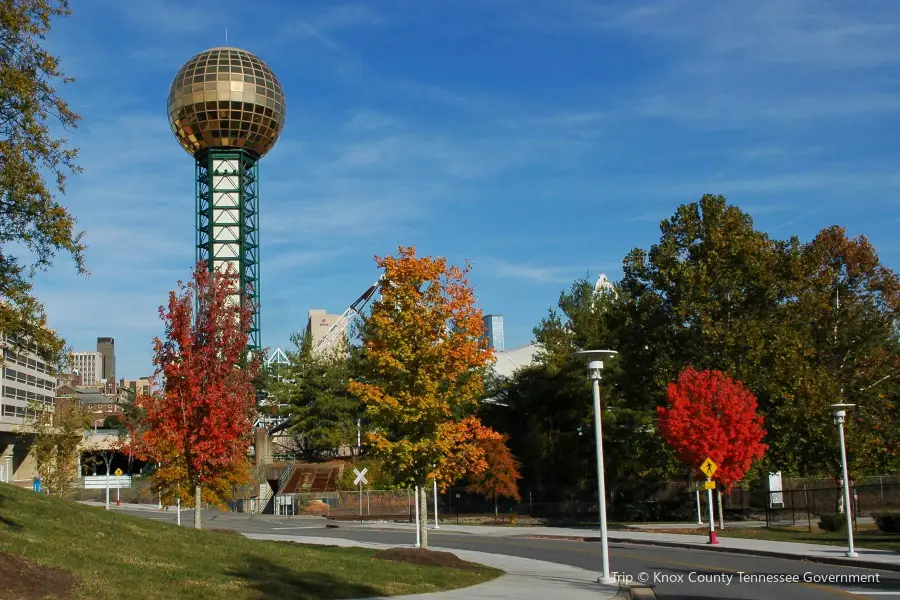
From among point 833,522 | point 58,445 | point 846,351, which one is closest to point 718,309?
point 846,351

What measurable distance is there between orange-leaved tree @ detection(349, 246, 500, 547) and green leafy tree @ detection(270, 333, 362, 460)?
43302 millimetres

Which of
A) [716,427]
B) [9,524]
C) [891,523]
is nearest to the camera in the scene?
[9,524]

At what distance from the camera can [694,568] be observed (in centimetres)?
2394

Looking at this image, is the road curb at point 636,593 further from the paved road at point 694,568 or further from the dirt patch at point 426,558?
the dirt patch at point 426,558

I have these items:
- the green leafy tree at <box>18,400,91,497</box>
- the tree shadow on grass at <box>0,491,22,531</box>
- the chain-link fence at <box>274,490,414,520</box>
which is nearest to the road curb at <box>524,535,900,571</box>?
the tree shadow on grass at <box>0,491,22,531</box>

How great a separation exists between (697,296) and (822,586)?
28.8 meters

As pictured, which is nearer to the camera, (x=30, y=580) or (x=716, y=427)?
(x=30, y=580)

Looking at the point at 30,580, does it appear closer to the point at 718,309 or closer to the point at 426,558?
the point at 426,558

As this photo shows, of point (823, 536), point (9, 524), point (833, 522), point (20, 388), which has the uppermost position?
point (20, 388)

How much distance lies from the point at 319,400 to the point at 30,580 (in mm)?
56041

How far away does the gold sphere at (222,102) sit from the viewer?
91562 mm

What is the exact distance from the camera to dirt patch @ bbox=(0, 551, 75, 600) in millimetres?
12614

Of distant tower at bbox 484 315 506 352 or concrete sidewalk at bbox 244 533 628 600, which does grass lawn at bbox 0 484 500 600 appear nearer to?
concrete sidewalk at bbox 244 533 628 600

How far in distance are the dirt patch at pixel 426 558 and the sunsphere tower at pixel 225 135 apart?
226 feet
